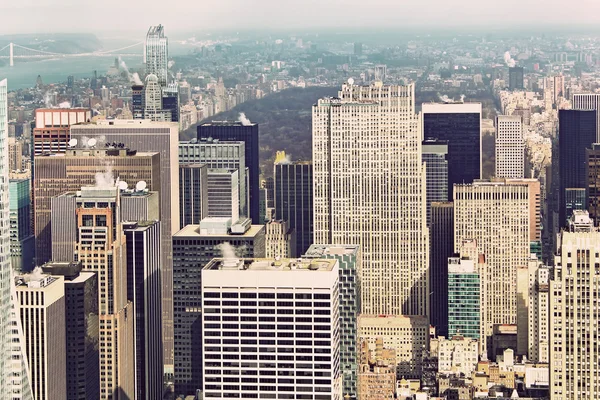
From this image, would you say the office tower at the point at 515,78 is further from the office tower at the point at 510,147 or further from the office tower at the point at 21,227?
the office tower at the point at 21,227

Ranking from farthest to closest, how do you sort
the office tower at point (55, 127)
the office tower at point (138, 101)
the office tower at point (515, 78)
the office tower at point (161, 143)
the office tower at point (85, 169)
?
the office tower at point (515, 78), the office tower at point (138, 101), the office tower at point (55, 127), the office tower at point (161, 143), the office tower at point (85, 169)

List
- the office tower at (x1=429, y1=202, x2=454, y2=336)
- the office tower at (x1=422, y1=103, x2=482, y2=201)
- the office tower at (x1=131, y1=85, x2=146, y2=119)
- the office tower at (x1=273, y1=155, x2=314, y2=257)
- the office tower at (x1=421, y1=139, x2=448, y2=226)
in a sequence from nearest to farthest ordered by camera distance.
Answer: the office tower at (x1=429, y1=202, x2=454, y2=336)
the office tower at (x1=131, y1=85, x2=146, y2=119)
the office tower at (x1=273, y1=155, x2=314, y2=257)
the office tower at (x1=421, y1=139, x2=448, y2=226)
the office tower at (x1=422, y1=103, x2=482, y2=201)

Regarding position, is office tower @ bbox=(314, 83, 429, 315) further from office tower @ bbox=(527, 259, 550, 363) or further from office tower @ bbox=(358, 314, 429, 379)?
office tower @ bbox=(527, 259, 550, 363)

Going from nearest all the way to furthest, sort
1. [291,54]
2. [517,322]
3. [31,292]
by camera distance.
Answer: [31,292]
[517,322]
[291,54]

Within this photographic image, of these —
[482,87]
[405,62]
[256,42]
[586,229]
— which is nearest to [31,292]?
[586,229]

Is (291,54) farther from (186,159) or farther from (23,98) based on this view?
(23,98)

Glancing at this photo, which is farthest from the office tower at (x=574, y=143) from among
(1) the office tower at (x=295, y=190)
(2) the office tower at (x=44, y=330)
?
(2) the office tower at (x=44, y=330)

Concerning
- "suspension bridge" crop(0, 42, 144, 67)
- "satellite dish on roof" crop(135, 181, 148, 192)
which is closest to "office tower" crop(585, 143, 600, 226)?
"satellite dish on roof" crop(135, 181, 148, 192)
